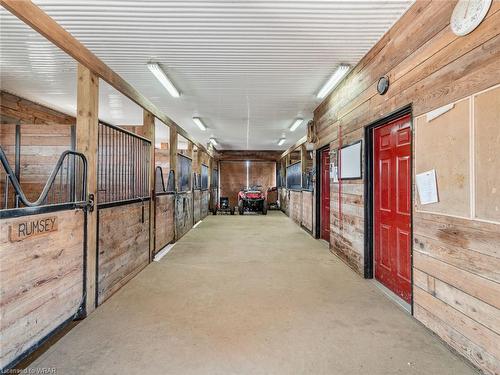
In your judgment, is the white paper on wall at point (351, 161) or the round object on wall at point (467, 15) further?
the white paper on wall at point (351, 161)

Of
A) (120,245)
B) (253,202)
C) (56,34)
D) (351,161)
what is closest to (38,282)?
(120,245)

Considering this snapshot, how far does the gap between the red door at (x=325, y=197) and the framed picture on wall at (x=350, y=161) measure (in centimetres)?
132

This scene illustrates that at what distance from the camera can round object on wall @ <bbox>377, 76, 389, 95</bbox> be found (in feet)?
9.88

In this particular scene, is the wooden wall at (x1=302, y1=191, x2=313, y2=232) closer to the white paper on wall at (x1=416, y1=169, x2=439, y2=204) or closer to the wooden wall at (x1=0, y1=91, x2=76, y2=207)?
the white paper on wall at (x1=416, y1=169, x2=439, y2=204)

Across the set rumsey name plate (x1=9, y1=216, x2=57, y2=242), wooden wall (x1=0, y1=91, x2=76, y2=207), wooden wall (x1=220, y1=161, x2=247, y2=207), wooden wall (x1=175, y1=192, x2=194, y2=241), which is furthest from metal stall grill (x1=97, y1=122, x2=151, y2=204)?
wooden wall (x1=220, y1=161, x2=247, y2=207)

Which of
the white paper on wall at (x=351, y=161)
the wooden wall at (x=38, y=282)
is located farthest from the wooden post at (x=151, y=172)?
the white paper on wall at (x=351, y=161)

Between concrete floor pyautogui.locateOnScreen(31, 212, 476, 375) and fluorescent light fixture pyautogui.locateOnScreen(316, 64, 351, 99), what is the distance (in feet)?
9.83

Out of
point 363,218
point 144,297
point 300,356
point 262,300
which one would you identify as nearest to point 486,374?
point 300,356

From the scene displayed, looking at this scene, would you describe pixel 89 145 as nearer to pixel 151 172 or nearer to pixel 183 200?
pixel 151 172

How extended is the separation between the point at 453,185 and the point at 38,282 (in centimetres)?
318

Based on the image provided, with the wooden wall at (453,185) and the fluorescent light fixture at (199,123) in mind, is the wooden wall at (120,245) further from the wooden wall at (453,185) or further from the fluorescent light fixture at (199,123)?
the fluorescent light fixture at (199,123)

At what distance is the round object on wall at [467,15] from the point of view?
1784 millimetres

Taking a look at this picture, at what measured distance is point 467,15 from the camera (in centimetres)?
190

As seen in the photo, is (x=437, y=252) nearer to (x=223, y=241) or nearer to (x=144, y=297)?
(x=144, y=297)
